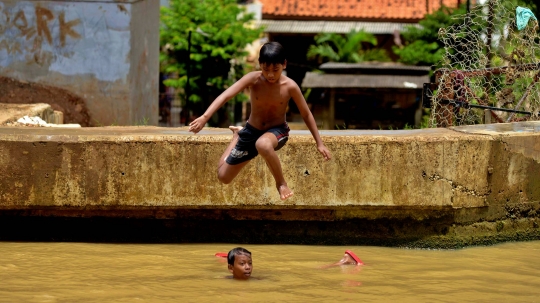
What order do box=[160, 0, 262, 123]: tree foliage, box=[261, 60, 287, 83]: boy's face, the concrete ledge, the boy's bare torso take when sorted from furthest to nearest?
box=[160, 0, 262, 123]: tree foliage → the concrete ledge → the boy's bare torso → box=[261, 60, 287, 83]: boy's face

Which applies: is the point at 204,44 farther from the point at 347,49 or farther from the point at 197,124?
the point at 197,124

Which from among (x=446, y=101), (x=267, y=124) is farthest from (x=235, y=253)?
(x=446, y=101)

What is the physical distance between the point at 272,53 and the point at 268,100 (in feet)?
1.84

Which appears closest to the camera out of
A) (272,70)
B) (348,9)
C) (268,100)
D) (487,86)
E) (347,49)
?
(272,70)

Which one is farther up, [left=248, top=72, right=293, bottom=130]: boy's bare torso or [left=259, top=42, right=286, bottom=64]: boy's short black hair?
[left=259, top=42, right=286, bottom=64]: boy's short black hair

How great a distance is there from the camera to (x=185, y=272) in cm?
682

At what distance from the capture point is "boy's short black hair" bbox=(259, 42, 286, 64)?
5820 millimetres

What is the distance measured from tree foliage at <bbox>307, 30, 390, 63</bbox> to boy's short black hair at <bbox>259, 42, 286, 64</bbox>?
2106cm

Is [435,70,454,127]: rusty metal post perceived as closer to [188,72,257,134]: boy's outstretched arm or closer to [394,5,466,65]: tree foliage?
[188,72,257,134]: boy's outstretched arm

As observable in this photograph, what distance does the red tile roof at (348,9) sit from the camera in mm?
30297

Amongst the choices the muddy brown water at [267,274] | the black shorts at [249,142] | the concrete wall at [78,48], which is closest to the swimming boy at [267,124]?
the black shorts at [249,142]

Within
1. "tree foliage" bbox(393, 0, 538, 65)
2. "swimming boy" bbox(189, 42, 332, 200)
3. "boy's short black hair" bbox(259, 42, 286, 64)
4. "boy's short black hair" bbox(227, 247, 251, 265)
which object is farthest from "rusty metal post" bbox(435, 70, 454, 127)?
"tree foliage" bbox(393, 0, 538, 65)

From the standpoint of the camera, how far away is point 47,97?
12984mm

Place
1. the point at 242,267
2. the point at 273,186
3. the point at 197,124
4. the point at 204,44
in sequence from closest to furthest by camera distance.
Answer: the point at 197,124 → the point at 242,267 → the point at 273,186 → the point at 204,44
